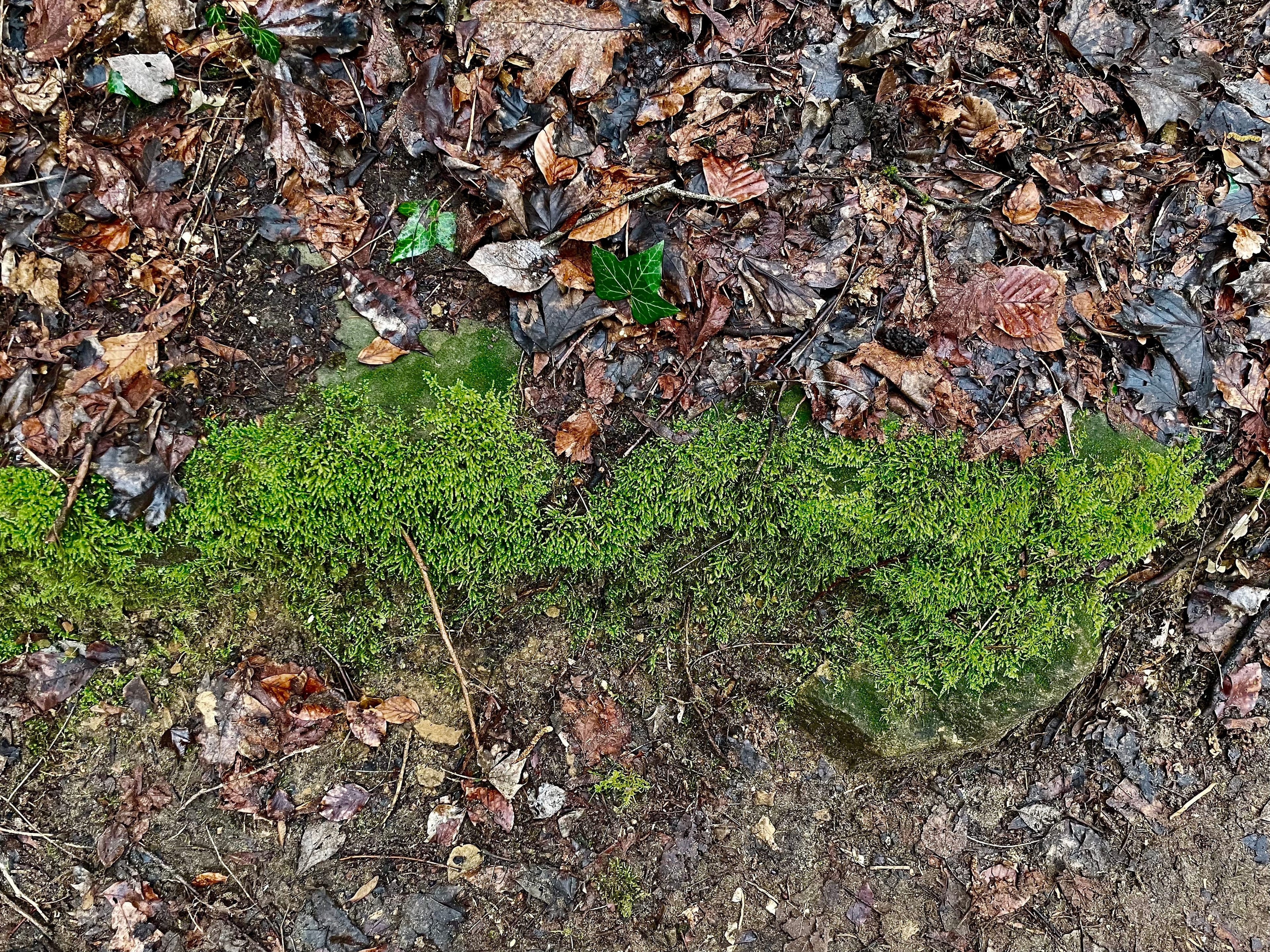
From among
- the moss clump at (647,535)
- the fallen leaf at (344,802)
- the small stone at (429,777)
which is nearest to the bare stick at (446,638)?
the moss clump at (647,535)

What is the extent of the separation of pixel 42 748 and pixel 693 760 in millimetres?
2658

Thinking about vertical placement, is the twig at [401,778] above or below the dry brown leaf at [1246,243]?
below

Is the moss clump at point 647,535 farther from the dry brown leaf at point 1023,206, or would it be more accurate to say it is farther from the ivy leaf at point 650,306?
the dry brown leaf at point 1023,206

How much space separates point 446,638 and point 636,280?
5.45 feet

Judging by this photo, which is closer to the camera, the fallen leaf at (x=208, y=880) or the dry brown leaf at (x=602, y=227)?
the dry brown leaf at (x=602, y=227)

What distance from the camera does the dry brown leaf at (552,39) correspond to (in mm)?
2768

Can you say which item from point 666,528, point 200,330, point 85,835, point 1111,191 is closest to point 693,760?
point 666,528

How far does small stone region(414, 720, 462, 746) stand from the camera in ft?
10.3

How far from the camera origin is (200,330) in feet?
8.77

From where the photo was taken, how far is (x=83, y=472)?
248 cm

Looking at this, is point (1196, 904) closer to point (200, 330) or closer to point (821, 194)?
point (821, 194)

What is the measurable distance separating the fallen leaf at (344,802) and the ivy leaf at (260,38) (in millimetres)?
2904

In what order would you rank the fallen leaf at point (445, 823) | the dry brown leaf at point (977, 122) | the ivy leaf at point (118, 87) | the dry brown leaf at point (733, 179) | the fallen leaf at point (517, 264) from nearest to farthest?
the ivy leaf at point (118, 87) → the fallen leaf at point (517, 264) → the dry brown leaf at point (733, 179) → the dry brown leaf at point (977, 122) → the fallen leaf at point (445, 823)

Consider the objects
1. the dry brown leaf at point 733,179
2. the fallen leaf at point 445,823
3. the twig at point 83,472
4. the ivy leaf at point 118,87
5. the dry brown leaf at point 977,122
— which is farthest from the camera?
the fallen leaf at point 445,823
